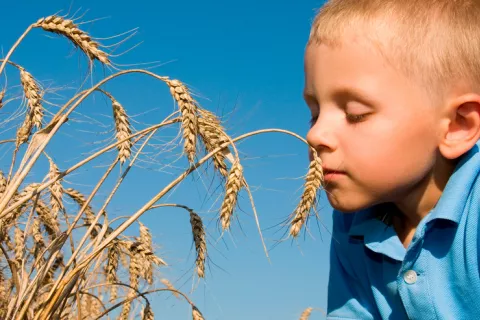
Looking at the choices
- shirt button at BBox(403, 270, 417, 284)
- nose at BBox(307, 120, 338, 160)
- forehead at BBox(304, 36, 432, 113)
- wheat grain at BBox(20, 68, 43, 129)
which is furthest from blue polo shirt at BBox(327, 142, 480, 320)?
wheat grain at BBox(20, 68, 43, 129)

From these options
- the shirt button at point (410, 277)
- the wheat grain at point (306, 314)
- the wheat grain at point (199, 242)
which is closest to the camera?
the shirt button at point (410, 277)

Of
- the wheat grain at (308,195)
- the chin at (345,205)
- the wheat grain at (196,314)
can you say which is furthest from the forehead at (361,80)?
the wheat grain at (196,314)

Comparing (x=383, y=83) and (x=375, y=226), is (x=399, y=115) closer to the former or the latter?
(x=383, y=83)

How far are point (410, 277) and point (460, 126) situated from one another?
1.76 feet

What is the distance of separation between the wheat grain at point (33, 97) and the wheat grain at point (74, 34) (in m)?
0.27

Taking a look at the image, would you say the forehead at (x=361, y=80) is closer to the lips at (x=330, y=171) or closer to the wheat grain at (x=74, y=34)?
the lips at (x=330, y=171)

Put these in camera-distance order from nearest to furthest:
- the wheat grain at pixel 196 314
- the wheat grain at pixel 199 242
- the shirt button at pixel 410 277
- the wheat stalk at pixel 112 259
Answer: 1. the shirt button at pixel 410 277
2. the wheat grain at pixel 199 242
3. the wheat grain at pixel 196 314
4. the wheat stalk at pixel 112 259

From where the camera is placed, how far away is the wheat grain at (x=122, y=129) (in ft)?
9.78

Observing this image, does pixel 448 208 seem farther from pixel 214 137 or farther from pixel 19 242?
pixel 19 242

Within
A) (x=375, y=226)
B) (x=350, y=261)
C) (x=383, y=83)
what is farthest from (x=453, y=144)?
(x=350, y=261)

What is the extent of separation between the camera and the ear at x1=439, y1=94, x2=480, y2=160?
249 cm

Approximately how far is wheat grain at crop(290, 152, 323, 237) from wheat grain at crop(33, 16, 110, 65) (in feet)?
2.83

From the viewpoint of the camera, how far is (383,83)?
2422 millimetres

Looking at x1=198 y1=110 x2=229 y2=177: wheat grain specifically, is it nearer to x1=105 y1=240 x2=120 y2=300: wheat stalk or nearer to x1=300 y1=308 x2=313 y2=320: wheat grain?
x1=105 y1=240 x2=120 y2=300: wheat stalk
